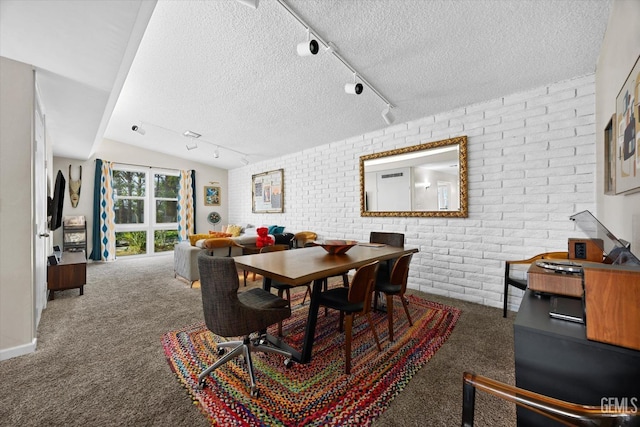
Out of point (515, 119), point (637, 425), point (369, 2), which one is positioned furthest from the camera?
point (515, 119)

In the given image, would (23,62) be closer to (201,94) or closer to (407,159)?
(201,94)

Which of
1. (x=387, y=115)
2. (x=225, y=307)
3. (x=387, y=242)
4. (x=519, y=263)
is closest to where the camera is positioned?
(x=225, y=307)

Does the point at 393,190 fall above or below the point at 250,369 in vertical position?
above

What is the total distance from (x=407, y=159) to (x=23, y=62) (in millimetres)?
4096

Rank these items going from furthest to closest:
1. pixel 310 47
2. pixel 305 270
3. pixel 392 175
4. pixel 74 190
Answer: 1. pixel 74 190
2. pixel 392 175
3. pixel 310 47
4. pixel 305 270

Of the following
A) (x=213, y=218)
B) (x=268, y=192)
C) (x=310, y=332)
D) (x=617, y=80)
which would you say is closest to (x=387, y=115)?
(x=617, y=80)

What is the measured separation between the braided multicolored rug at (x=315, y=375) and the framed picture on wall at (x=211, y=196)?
567 cm

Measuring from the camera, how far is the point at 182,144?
19.6 feet

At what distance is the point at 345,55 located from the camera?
240 centimetres

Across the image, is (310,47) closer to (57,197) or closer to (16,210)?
(16,210)

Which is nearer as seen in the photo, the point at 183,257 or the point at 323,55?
the point at 323,55

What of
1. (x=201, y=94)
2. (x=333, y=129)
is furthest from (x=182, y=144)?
(x=333, y=129)

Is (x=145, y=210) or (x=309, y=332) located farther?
(x=145, y=210)

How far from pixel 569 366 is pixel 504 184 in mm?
2553
